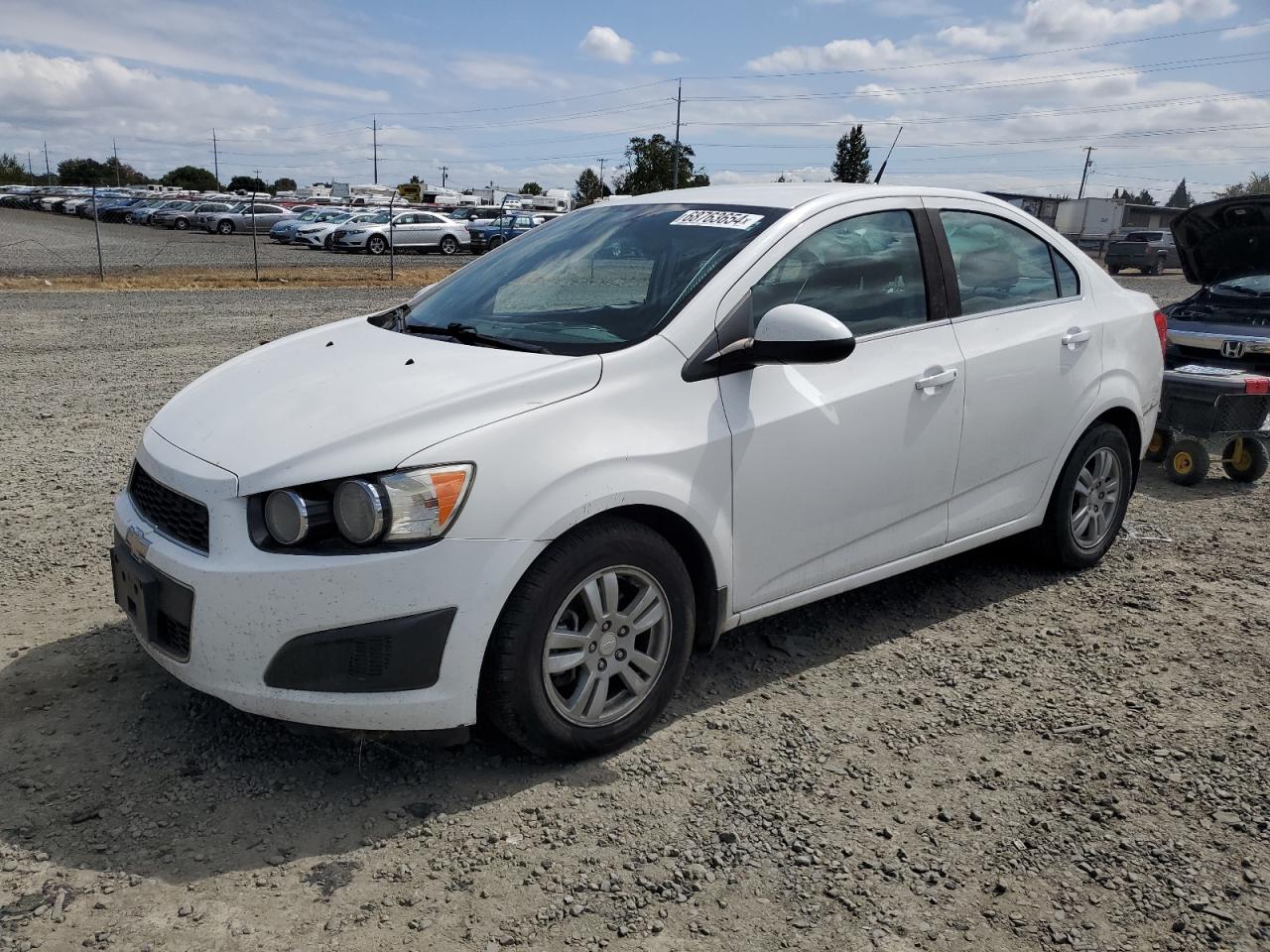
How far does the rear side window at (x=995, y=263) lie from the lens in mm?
4316

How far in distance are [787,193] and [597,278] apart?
82 cm

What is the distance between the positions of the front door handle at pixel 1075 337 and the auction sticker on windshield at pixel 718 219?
1661 mm

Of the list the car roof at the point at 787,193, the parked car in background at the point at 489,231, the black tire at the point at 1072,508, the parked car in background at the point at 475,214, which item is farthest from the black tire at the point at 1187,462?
the parked car in background at the point at 475,214

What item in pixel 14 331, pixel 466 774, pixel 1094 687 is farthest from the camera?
pixel 14 331

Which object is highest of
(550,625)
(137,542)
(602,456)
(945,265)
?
(945,265)

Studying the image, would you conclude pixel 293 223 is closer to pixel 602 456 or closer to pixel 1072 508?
pixel 1072 508

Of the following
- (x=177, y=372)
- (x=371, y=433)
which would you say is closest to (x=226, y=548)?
(x=371, y=433)

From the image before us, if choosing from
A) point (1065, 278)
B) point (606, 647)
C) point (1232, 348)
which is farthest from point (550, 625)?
point (1232, 348)

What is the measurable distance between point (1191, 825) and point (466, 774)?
2124mm

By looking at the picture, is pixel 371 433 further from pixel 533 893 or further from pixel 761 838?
pixel 761 838

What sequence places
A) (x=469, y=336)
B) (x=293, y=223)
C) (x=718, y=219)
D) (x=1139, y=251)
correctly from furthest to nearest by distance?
(x=293, y=223)
(x=1139, y=251)
(x=718, y=219)
(x=469, y=336)

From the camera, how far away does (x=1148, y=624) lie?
4512 mm

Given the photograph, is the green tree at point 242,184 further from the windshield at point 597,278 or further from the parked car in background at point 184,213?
the windshield at point 597,278

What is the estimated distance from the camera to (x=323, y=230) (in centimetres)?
3975
